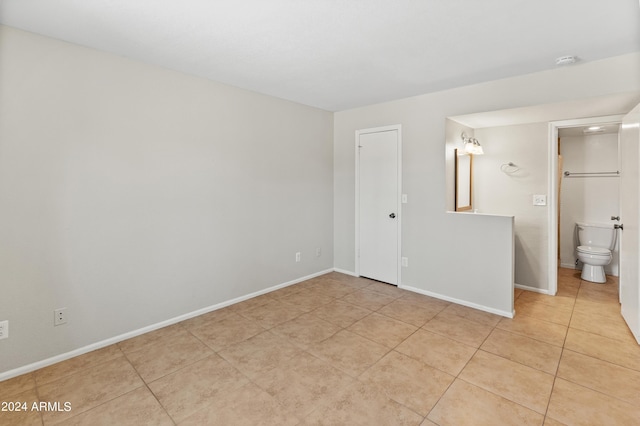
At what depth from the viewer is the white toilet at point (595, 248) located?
13.0 ft

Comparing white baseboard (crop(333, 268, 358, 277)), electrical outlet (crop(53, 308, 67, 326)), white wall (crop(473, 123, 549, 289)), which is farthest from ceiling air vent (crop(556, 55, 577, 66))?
electrical outlet (crop(53, 308, 67, 326))

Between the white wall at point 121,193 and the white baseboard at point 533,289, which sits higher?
the white wall at point 121,193

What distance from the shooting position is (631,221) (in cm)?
265

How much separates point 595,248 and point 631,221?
182 centimetres

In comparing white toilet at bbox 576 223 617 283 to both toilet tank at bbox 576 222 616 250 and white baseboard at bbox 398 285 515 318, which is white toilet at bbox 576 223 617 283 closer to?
toilet tank at bbox 576 222 616 250

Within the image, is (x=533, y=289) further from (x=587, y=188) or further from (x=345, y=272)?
(x=345, y=272)

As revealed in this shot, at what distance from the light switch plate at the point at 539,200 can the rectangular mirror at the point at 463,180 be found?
724mm

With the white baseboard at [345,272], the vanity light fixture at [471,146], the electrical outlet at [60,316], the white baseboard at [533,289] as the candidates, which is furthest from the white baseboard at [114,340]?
the white baseboard at [533,289]

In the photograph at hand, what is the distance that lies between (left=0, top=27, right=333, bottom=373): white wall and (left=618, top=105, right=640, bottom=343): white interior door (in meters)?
3.34

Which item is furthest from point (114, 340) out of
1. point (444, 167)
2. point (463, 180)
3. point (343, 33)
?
point (463, 180)

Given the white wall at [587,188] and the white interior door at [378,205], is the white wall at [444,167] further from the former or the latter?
the white wall at [587,188]

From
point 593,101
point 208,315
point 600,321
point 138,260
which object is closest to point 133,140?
point 138,260

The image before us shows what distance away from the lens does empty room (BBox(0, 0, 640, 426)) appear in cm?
194

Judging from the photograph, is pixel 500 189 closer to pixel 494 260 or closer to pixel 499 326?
pixel 494 260
